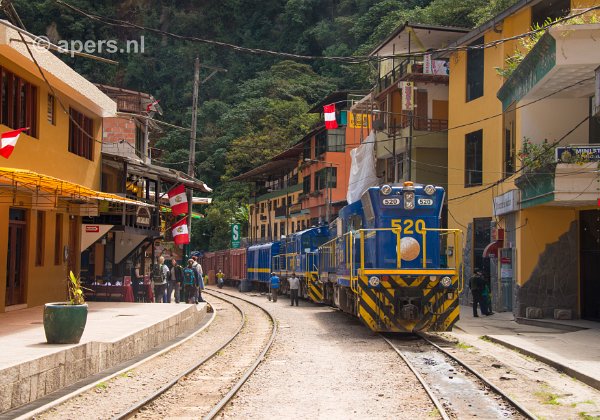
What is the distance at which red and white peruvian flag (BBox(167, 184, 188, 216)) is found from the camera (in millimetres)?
29406

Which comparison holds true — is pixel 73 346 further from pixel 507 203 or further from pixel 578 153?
pixel 507 203

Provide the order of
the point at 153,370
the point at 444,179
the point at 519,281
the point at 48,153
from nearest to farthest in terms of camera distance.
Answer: the point at 153,370, the point at 48,153, the point at 519,281, the point at 444,179

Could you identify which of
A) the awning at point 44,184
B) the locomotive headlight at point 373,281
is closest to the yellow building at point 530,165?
the locomotive headlight at point 373,281

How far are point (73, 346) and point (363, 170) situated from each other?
106 feet

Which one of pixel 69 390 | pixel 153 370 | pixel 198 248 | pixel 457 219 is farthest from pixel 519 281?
pixel 198 248

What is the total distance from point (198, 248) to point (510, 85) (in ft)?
190

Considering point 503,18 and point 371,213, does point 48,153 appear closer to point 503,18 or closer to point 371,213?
point 371,213

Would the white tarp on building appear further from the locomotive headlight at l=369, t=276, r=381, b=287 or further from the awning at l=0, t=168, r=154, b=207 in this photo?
the awning at l=0, t=168, r=154, b=207

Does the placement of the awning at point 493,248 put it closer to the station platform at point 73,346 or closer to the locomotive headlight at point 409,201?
the locomotive headlight at point 409,201

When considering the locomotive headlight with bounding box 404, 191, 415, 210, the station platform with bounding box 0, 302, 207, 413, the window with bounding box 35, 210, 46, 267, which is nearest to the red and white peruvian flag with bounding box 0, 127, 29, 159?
the station platform with bounding box 0, 302, 207, 413

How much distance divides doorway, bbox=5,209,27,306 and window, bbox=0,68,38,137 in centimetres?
215

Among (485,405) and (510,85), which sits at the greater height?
(510,85)

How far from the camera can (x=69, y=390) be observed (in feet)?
34.8

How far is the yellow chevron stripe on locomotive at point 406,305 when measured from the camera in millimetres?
17266
